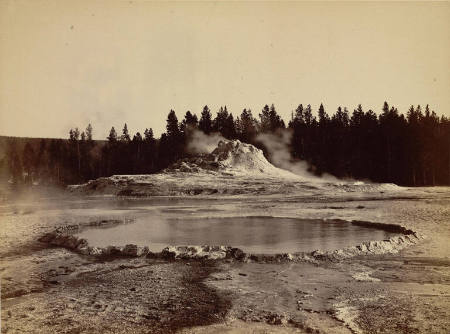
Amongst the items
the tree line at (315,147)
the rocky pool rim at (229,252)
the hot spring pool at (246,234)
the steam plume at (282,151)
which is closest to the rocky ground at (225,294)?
the rocky pool rim at (229,252)

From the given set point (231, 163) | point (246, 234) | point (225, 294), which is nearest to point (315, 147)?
point (231, 163)

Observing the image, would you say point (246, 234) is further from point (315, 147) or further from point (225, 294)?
point (315, 147)

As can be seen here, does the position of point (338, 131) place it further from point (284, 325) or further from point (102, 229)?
point (284, 325)

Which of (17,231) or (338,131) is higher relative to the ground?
(338,131)

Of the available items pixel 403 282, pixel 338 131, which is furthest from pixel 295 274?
pixel 338 131

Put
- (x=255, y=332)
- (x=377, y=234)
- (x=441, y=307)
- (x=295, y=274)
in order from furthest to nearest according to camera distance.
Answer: (x=377, y=234) → (x=295, y=274) → (x=441, y=307) → (x=255, y=332)

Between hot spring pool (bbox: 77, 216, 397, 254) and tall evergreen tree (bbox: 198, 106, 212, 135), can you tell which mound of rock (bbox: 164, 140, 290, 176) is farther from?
hot spring pool (bbox: 77, 216, 397, 254)
